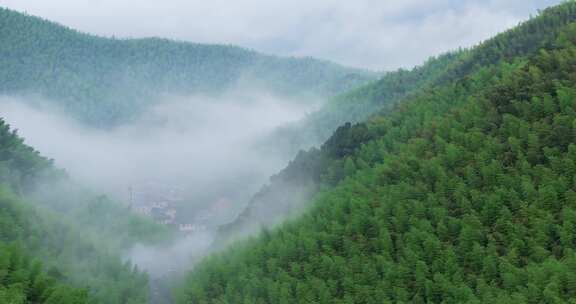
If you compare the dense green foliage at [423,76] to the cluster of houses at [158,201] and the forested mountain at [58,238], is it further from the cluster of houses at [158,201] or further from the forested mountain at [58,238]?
the forested mountain at [58,238]

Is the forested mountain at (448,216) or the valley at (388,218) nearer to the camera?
the forested mountain at (448,216)

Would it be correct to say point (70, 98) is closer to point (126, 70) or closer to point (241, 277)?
point (126, 70)

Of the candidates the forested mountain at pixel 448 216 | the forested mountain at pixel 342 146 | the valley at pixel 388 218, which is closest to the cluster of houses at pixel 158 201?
the valley at pixel 388 218

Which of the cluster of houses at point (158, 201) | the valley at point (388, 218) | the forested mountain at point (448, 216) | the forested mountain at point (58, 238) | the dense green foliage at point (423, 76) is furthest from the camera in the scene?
the cluster of houses at point (158, 201)

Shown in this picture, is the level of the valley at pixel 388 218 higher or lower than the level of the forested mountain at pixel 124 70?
lower

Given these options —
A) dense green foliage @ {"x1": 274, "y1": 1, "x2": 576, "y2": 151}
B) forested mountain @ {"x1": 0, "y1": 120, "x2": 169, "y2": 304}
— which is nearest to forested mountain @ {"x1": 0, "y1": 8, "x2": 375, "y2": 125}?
dense green foliage @ {"x1": 274, "y1": 1, "x2": 576, "y2": 151}

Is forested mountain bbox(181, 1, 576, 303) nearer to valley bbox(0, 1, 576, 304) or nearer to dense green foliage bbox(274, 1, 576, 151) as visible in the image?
valley bbox(0, 1, 576, 304)
